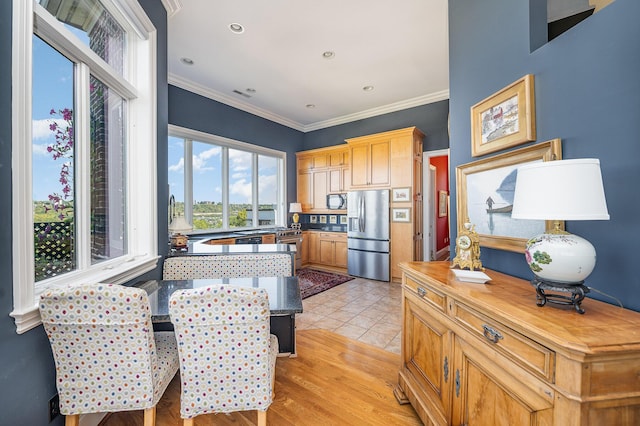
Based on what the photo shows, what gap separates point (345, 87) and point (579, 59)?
3521 mm

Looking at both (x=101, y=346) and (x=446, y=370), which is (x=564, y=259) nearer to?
(x=446, y=370)

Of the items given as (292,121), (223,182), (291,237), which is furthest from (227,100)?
(291,237)

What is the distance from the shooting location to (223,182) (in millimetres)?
4770

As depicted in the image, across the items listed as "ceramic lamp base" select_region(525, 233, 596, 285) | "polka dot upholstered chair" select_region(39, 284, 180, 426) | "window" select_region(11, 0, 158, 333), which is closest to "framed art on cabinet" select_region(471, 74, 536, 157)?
"ceramic lamp base" select_region(525, 233, 596, 285)

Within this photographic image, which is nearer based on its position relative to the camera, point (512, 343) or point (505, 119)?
point (512, 343)

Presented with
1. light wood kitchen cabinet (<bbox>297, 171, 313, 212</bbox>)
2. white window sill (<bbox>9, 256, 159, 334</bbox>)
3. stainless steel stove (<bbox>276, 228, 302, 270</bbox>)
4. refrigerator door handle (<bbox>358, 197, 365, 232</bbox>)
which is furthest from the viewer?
light wood kitchen cabinet (<bbox>297, 171, 313, 212</bbox>)

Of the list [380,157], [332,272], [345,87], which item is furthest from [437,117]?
[332,272]

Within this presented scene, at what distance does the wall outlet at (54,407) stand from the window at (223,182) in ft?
9.31

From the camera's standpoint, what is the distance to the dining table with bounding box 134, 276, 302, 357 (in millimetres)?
1445

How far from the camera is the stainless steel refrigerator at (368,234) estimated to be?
4578 millimetres

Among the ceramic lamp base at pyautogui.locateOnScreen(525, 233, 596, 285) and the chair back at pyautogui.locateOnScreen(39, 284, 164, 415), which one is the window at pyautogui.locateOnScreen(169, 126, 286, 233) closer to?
the chair back at pyautogui.locateOnScreen(39, 284, 164, 415)

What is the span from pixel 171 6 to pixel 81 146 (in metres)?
1.75

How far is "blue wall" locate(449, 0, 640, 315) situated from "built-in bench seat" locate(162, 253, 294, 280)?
170 centimetres

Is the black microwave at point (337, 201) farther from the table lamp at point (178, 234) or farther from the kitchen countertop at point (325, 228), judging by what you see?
the table lamp at point (178, 234)
